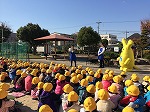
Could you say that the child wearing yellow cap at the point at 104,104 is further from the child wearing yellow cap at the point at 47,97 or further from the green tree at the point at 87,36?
the green tree at the point at 87,36

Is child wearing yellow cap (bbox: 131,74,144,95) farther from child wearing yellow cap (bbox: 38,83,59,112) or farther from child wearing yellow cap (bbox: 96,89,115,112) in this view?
child wearing yellow cap (bbox: 38,83,59,112)

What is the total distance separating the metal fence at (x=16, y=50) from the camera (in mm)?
19734

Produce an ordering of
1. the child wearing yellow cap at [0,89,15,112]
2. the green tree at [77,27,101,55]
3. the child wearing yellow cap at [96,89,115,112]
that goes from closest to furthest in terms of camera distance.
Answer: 1. the child wearing yellow cap at [96,89,115,112]
2. the child wearing yellow cap at [0,89,15,112]
3. the green tree at [77,27,101,55]

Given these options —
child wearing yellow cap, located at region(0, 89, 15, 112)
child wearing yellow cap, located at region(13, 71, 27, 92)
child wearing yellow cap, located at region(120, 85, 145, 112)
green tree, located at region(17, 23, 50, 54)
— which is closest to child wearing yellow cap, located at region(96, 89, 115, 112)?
child wearing yellow cap, located at region(120, 85, 145, 112)

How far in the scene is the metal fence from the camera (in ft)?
64.7

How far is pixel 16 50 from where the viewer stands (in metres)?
20.2

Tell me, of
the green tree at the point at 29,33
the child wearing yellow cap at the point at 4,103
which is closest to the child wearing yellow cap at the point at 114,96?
the child wearing yellow cap at the point at 4,103

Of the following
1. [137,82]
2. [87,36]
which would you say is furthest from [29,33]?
[137,82]

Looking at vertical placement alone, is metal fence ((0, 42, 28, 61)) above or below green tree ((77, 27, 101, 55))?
below

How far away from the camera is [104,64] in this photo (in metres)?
18.1

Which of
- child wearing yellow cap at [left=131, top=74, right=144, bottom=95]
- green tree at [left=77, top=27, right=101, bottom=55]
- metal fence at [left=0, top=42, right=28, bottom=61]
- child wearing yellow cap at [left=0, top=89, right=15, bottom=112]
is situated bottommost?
child wearing yellow cap at [left=0, top=89, right=15, bottom=112]

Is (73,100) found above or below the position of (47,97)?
above

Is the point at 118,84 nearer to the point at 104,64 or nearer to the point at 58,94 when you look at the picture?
the point at 58,94

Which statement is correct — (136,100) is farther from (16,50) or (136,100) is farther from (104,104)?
(16,50)
